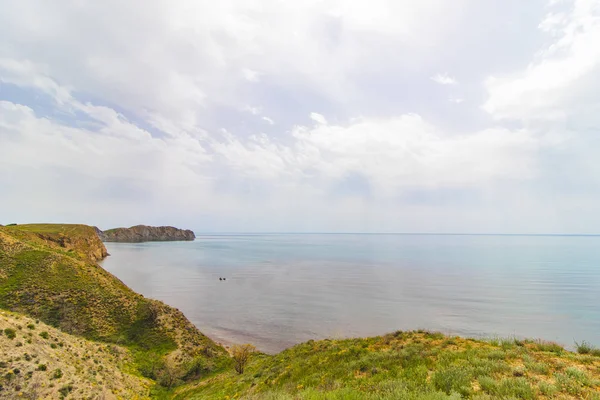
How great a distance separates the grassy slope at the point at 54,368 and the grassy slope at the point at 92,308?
494 centimetres

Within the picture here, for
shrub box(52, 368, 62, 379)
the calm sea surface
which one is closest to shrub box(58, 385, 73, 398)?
shrub box(52, 368, 62, 379)

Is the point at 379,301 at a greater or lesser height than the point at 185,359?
lesser

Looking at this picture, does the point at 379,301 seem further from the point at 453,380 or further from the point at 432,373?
the point at 453,380

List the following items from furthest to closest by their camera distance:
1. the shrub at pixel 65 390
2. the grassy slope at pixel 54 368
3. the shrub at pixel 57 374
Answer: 1. the shrub at pixel 57 374
2. the shrub at pixel 65 390
3. the grassy slope at pixel 54 368

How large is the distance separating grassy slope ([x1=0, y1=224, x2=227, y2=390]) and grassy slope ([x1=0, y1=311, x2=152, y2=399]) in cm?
494

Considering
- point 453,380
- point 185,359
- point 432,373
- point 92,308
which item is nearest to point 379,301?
point 185,359

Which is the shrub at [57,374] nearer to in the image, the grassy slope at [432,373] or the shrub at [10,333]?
the shrub at [10,333]

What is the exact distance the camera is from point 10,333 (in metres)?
17.3

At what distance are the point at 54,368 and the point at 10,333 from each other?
3.97 meters

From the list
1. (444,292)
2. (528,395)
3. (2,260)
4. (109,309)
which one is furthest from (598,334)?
(2,260)

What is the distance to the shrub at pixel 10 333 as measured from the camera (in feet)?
56.2

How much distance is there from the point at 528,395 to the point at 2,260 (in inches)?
2208

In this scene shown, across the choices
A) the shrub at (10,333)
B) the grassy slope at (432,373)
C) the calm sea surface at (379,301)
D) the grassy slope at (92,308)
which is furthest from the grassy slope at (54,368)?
the calm sea surface at (379,301)

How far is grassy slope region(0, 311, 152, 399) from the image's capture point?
49.1 feet
